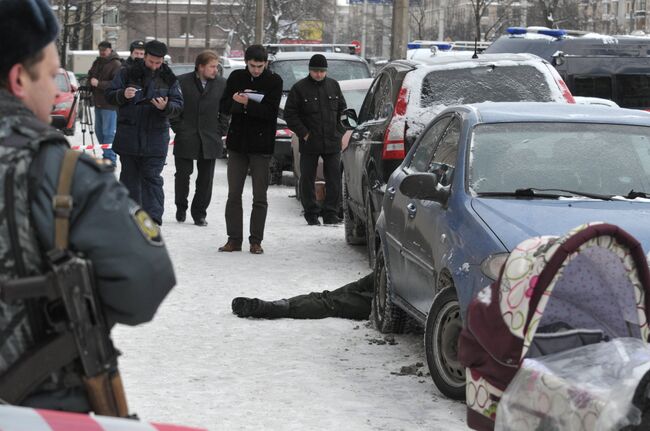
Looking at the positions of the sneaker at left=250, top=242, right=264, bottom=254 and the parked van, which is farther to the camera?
the parked van

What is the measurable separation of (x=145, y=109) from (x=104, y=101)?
24.2 feet

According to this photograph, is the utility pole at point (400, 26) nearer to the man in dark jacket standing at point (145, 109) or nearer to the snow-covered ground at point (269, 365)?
the man in dark jacket standing at point (145, 109)

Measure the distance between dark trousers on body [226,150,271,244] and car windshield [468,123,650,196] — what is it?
481cm

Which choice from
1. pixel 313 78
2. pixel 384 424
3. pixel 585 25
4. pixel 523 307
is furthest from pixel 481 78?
pixel 585 25

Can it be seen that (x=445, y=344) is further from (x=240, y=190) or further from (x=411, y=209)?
(x=240, y=190)

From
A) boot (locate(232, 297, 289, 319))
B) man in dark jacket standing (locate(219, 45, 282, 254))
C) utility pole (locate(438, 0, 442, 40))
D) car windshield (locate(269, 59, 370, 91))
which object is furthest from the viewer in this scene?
utility pole (locate(438, 0, 442, 40))

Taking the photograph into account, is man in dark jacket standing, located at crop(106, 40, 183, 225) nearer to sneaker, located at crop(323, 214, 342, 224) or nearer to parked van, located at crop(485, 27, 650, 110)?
sneaker, located at crop(323, 214, 342, 224)

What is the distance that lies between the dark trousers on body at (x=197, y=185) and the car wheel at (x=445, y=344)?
7635mm

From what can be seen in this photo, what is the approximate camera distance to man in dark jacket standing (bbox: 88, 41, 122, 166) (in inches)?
813

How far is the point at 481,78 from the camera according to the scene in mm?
11453

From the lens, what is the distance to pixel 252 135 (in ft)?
40.6

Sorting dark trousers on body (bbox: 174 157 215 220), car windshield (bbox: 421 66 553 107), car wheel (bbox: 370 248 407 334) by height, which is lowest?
dark trousers on body (bbox: 174 157 215 220)

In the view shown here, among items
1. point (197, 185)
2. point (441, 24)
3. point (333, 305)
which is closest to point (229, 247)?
point (197, 185)

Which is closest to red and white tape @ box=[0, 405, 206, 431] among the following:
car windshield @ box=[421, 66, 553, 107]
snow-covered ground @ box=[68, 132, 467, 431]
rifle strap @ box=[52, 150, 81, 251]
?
rifle strap @ box=[52, 150, 81, 251]
